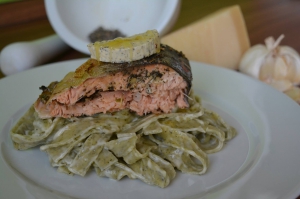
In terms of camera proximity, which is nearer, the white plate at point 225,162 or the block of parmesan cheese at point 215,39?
the white plate at point 225,162

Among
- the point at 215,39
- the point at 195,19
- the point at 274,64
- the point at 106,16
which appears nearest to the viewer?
the point at 274,64

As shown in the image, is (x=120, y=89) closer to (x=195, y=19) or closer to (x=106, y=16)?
(x=106, y=16)

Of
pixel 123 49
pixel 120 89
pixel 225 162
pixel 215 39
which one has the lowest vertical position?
pixel 225 162

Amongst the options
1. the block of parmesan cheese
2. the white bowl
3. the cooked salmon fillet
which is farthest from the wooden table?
the cooked salmon fillet

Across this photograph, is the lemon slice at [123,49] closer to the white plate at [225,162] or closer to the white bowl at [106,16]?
the white plate at [225,162]

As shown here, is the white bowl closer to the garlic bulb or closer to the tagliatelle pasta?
the garlic bulb

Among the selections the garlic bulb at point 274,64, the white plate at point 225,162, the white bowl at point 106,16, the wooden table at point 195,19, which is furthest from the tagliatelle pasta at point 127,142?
the wooden table at point 195,19

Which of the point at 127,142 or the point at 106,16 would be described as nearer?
the point at 127,142

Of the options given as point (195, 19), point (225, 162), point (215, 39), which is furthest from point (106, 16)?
point (225, 162)
